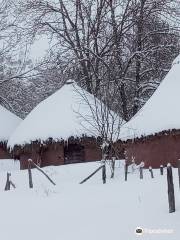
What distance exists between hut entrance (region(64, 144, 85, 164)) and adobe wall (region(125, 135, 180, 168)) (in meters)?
4.18

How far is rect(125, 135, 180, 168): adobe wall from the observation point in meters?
14.5

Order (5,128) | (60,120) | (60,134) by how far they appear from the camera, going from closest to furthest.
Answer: (60,134)
(60,120)
(5,128)

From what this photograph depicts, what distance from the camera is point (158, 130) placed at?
1462cm

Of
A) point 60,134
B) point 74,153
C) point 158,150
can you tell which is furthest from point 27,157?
point 158,150

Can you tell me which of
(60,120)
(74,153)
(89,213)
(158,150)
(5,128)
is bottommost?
(89,213)

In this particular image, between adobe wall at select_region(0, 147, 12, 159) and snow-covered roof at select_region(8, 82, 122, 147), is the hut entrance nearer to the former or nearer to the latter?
snow-covered roof at select_region(8, 82, 122, 147)

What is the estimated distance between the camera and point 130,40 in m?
24.4

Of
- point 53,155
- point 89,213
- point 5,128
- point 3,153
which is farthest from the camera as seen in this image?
point 3,153

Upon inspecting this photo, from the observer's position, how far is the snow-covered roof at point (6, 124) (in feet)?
81.3

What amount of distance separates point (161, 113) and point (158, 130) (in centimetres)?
87

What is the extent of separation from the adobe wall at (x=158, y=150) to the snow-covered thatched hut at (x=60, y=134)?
278 centimetres

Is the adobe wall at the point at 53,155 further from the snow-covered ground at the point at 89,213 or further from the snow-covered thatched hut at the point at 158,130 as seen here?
the snow-covered ground at the point at 89,213

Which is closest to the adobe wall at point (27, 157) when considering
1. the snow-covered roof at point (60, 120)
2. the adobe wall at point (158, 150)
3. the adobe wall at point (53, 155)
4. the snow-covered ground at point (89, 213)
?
the adobe wall at point (53, 155)

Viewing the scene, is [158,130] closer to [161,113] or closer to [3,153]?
[161,113]
